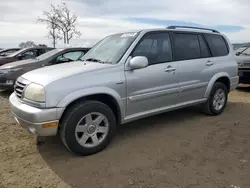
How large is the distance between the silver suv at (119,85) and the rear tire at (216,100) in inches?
0.8

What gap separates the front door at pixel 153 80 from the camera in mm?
3786

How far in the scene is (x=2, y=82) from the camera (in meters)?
6.93

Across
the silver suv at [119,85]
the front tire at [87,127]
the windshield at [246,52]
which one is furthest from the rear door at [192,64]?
the windshield at [246,52]

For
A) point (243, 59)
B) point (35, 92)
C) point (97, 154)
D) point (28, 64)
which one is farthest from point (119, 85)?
point (243, 59)

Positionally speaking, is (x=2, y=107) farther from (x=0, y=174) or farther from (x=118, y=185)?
(x=118, y=185)

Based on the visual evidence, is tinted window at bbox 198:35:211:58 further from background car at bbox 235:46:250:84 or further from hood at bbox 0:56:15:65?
hood at bbox 0:56:15:65

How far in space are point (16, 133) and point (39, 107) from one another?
150 cm

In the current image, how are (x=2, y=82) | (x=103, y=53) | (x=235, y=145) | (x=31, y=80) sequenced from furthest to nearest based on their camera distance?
1. (x=2, y=82)
2. (x=103, y=53)
3. (x=235, y=145)
4. (x=31, y=80)

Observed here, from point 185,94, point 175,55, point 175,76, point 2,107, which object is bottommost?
point 2,107

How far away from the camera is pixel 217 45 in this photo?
5258mm

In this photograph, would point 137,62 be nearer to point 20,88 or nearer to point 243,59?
point 20,88

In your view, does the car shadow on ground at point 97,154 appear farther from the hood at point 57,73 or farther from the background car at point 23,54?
the background car at point 23,54

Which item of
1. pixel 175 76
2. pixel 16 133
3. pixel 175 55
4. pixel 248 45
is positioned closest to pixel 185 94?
pixel 175 76

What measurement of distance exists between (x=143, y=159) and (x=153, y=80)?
1300 millimetres
